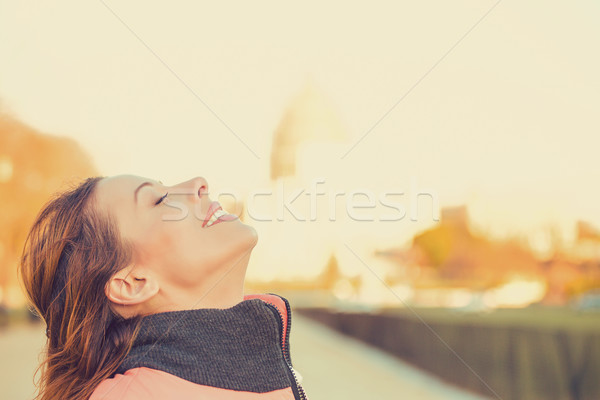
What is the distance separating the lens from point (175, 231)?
1.93 meters

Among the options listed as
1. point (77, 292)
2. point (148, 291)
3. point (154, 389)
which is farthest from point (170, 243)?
point (154, 389)

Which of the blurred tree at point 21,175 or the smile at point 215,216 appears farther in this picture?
the blurred tree at point 21,175

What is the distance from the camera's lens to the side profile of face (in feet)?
6.31

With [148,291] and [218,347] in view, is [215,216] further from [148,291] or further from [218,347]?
[218,347]

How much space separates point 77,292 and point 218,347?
0.42 metres

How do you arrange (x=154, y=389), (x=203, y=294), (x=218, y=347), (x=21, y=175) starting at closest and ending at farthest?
(x=154, y=389), (x=218, y=347), (x=203, y=294), (x=21, y=175)

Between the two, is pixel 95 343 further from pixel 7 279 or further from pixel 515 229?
pixel 515 229

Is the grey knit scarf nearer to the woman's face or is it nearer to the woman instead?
the woman

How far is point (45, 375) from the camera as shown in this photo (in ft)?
6.69

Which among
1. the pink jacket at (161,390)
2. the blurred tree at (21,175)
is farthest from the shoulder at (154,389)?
the blurred tree at (21,175)

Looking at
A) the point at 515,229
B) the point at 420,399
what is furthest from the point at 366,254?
the point at 420,399

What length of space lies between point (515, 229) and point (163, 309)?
136ft

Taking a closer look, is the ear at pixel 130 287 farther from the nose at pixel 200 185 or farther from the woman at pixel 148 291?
the nose at pixel 200 185

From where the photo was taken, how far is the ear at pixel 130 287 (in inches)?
75.5
